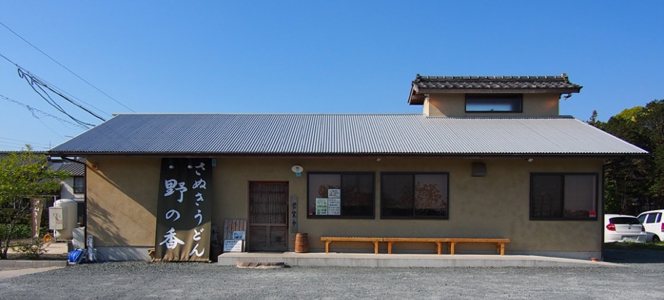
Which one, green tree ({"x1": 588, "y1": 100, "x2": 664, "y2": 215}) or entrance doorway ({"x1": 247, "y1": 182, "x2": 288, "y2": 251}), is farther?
green tree ({"x1": 588, "y1": 100, "x2": 664, "y2": 215})

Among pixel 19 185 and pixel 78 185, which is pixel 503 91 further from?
pixel 78 185

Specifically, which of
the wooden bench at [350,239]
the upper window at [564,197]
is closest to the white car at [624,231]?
the upper window at [564,197]

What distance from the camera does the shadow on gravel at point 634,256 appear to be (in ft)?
36.7

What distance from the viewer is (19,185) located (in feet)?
35.7

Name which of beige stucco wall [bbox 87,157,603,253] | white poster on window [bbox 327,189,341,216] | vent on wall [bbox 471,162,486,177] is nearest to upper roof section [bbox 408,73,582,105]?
beige stucco wall [bbox 87,157,603,253]

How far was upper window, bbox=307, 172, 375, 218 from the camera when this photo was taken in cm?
1085

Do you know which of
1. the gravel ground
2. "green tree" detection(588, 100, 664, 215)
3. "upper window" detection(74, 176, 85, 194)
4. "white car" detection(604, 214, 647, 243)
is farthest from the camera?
"green tree" detection(588, 100, 664, 215)

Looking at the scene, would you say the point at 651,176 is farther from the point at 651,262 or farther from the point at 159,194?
the point at 159,194

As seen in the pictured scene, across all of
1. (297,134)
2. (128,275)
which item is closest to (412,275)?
(297,134)

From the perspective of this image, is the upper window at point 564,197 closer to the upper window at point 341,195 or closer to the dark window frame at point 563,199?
the dark window frame at point 563,199

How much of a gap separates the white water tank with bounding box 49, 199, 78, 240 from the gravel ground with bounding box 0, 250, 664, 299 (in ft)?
6.93

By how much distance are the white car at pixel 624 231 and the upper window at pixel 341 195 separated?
10.7m

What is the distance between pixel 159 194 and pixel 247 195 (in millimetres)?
2170

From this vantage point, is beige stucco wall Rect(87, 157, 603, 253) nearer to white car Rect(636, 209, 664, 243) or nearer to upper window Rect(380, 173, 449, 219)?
upper window Rect(380, 173, 449, 219)
